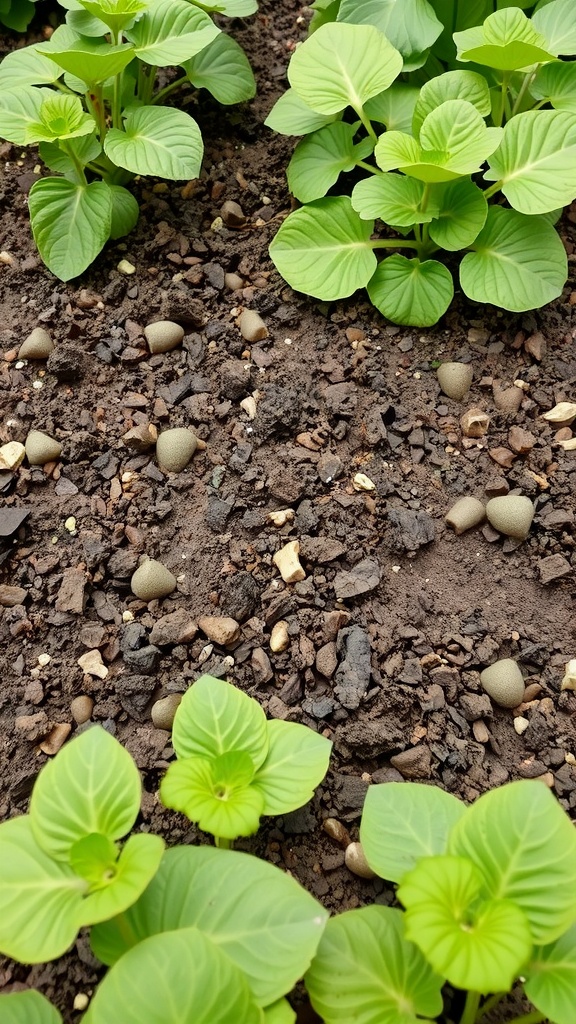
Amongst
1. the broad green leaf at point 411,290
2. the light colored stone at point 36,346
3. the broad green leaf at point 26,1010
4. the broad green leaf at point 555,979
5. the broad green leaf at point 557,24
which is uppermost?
the broad green leaf at point 557,24

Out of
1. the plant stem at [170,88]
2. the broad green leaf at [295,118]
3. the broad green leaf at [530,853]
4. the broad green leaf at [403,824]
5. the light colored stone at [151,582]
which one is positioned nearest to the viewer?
the broad green leaf at [530,853]

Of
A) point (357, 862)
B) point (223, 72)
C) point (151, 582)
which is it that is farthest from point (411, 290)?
point (357, 862)

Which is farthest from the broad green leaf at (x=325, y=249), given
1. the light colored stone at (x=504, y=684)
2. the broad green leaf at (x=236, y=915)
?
the broad green leaf at (x=236, y=915)

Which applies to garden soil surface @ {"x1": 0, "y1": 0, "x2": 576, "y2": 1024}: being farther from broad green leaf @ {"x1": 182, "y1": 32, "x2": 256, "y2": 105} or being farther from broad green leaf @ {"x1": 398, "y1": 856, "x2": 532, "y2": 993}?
broad green leaf @ {"x1": 398, "y1": 856, "x2": 532, "y2": 993}

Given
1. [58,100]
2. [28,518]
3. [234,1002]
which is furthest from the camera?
[58,100]

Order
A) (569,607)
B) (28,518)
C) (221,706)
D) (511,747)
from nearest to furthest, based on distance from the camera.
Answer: (221,706) → (511,747) → (569,607) → (28,518)

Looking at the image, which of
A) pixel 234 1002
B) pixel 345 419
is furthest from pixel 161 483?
pixel 234 1002

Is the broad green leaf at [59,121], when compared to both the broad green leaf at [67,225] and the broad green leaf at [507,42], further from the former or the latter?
the broad green leaf at [507,42]

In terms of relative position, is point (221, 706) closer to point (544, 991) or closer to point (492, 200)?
point (544, 991)
